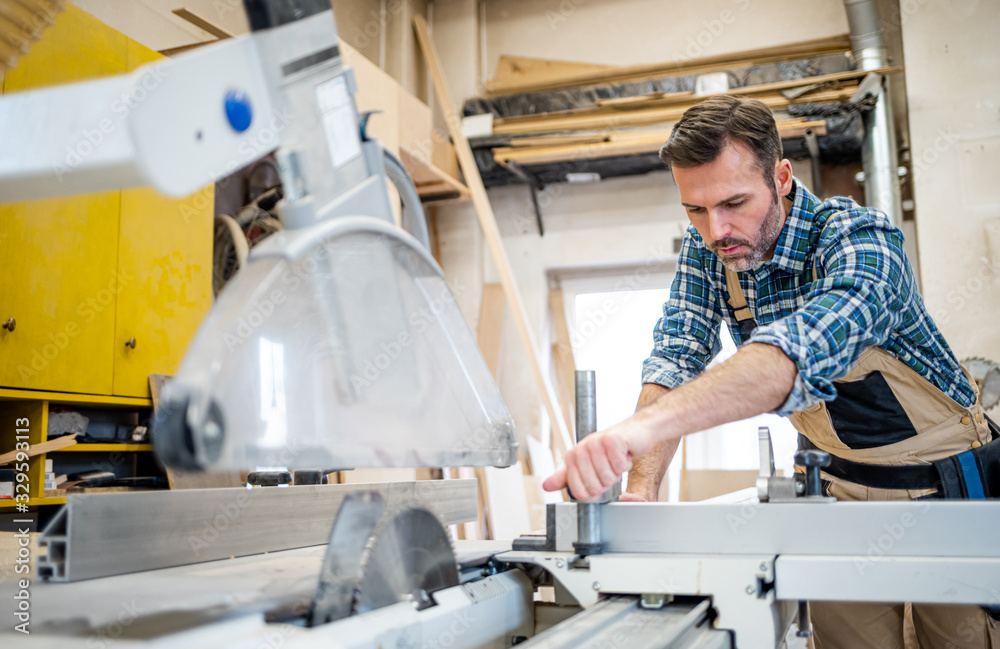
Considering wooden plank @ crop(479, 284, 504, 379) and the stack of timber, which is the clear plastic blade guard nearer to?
the stack of timber

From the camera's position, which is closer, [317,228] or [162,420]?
[162,420]

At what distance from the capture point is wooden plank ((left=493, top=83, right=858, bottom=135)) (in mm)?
3930

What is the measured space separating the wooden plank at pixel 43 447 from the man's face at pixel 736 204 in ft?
6.84

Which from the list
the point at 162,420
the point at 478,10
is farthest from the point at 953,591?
the point at 478,10

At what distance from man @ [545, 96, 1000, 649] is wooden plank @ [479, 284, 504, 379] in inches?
120

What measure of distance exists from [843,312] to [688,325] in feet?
1.85

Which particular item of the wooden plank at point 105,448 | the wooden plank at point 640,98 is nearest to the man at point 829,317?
the wooden plank at point 105,448

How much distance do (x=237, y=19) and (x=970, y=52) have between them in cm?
365

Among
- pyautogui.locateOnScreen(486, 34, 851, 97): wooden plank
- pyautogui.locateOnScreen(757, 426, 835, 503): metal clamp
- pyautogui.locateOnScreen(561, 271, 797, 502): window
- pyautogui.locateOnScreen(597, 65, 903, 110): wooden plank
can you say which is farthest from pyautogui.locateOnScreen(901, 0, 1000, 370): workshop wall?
pyautogui.locateOnScreen(757, 426, 835, 503): metal clamp

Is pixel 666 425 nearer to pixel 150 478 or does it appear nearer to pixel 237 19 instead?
pixel 150 478

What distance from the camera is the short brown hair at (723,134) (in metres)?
1.54

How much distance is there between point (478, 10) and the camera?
523cm

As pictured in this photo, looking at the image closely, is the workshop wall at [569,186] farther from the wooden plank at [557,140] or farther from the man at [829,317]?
the man at [829,317]

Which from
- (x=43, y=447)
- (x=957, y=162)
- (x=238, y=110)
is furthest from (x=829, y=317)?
(x=957, y=162)
